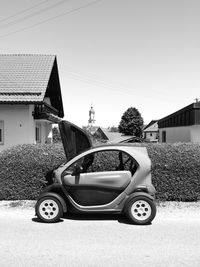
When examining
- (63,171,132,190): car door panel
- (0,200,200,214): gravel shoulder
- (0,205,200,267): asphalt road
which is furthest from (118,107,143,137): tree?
(63,171,132,190): car door panel

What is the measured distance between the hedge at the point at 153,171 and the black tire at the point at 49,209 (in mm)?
1664

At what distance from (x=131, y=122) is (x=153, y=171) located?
5137 cm

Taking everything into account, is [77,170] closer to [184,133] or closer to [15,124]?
[15,124]

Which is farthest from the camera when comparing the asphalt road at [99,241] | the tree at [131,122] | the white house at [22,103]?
the tree at [131,122]

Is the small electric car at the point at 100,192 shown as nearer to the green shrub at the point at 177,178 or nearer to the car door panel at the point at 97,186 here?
the car door panel at the point at 97,186

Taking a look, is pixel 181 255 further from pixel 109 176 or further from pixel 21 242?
pixel 21 242

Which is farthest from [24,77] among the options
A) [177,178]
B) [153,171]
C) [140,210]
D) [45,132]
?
[140,210]

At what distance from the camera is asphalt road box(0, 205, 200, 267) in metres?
3.77

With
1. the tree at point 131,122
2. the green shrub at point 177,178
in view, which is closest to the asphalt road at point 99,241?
the green shrub at point 177,178

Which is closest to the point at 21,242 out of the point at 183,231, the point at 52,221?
the point at 52,221

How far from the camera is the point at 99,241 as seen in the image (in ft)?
14.6

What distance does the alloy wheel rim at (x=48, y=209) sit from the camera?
5445 mm

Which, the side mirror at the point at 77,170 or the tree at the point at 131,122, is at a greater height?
the tree at the point at 131,122

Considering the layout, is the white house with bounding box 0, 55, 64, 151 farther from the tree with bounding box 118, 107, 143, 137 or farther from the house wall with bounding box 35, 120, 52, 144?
the tree with bounding box 118, 107, 143, 137
